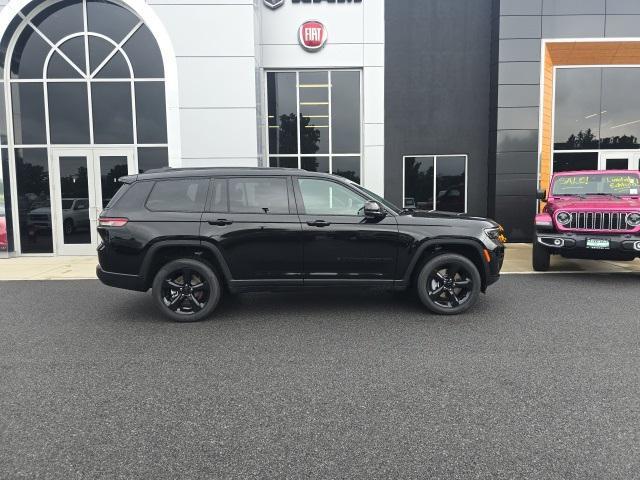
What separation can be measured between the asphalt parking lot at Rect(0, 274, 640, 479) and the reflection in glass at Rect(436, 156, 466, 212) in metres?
7.48

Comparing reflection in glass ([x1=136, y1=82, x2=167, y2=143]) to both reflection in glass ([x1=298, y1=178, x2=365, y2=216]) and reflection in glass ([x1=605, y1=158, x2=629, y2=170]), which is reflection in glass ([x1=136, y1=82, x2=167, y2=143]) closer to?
reflection in glass ([x1=298, y1=178, x2=365, y2=216])

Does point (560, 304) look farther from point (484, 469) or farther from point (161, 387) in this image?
point (161, 387)

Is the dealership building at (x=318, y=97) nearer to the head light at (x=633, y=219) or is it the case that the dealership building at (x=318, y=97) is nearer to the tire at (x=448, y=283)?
the head light at (x=633, y=219)

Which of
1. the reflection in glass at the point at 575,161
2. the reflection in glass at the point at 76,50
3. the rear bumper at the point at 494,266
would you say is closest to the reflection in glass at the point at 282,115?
the reflection in glass at the point at 76,50

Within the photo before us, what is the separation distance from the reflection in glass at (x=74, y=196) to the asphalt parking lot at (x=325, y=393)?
6337 millimetres

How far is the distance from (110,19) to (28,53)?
2.25 meters

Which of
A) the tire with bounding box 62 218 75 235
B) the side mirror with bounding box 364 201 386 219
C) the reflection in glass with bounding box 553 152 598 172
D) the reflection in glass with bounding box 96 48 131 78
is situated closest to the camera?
the side mirror with bounding box 364 201 386 219

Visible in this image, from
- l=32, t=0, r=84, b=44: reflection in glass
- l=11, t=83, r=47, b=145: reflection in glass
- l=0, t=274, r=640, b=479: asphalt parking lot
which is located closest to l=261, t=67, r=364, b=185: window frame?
l=32, t=0, r=84, b=44: reflection in glass

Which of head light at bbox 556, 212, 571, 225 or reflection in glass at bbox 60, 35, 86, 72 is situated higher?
reflection in glass at bbox 60, 35, 86, 72

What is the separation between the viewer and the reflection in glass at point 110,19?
1139cm

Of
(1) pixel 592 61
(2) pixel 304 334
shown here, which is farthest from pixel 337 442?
(1) pixel 592 61

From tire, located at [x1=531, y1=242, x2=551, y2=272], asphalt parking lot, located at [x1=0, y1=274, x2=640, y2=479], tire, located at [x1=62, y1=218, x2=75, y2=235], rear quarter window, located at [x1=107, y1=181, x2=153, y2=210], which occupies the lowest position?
asphalt parking lot, located at [x1=0, y1=274, x2=640, y2=479]

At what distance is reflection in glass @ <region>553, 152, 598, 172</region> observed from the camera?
13.5 m

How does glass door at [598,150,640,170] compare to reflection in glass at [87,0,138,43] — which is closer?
reflection in glass at [87,0,138,43]
